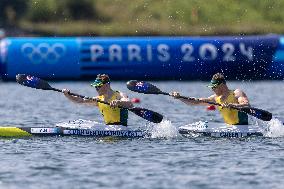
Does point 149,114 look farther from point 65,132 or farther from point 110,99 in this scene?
point 65,132

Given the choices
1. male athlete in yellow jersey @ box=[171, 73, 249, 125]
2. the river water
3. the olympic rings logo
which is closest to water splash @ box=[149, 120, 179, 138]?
the river water

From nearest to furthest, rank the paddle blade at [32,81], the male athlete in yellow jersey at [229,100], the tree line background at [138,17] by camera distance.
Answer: the male athlete in yellow jersey at [229,100], the paddle blade at [32,81], the tree line background at [138,17]

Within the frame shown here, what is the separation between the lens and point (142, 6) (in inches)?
2869

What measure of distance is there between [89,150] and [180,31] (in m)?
44.1

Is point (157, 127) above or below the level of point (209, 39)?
below

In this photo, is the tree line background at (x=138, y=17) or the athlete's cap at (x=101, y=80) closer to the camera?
the athlete's cap at (x=101, y=80)

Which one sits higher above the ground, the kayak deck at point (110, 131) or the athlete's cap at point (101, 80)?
the athlete's cap at point (101, 80)

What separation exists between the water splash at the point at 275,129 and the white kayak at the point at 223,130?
0.20 metres

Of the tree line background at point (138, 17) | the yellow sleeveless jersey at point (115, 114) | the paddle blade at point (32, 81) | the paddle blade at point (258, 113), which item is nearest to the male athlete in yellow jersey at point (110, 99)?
the yellow sleeveless jersey at point (115, 114)

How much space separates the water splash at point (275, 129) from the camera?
24.8 metres

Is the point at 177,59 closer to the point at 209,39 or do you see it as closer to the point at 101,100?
the point at 209,39

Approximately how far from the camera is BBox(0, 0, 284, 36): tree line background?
217 ft

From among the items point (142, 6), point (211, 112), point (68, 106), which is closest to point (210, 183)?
point (211, 112)

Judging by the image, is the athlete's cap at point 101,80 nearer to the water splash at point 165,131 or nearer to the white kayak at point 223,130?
the water splash at point 165,131
